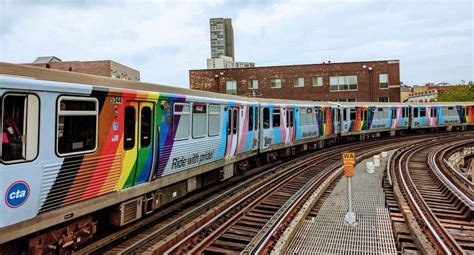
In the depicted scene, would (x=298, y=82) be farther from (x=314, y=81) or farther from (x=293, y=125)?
(x=293, y=125)

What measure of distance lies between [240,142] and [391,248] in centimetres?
720

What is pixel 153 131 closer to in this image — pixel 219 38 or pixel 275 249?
pixel 275 249

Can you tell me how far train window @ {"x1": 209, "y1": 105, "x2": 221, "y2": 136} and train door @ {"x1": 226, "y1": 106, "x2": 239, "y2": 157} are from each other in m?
0.86

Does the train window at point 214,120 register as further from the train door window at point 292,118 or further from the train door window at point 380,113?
the train door window at point 380,113

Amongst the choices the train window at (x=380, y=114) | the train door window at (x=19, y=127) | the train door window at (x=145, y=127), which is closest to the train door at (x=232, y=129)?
the train door window at (x=145, y=127)

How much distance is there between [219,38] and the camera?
173500 millimetres

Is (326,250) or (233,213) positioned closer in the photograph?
(326,250)

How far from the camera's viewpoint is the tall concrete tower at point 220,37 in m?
173

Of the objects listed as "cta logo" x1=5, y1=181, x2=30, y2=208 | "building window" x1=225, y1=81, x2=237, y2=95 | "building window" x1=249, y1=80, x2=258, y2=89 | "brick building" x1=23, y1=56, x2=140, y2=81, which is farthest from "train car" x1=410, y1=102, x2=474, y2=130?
"cta logo" x1=5, y1=181, x2=30, y2=208

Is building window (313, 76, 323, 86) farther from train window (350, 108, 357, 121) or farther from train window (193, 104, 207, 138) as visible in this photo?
train window (193, 104, 207, 138)

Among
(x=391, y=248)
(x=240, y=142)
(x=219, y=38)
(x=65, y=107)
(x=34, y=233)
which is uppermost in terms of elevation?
(x=219, y=38)

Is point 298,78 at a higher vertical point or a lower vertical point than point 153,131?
higher

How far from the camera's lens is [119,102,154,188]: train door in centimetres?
680

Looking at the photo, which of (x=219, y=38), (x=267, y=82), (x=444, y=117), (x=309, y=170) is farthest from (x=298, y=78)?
(x=219, y=38)
